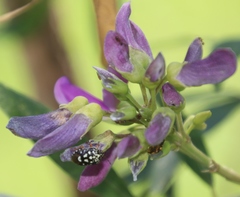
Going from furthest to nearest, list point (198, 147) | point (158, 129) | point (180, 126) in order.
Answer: point (198, 147) < point (180, 126) < point (158, 129)

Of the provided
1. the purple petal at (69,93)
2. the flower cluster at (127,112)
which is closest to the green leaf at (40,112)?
the purple petal at (69,93)

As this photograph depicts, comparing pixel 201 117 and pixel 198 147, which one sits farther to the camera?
pixel 198 147

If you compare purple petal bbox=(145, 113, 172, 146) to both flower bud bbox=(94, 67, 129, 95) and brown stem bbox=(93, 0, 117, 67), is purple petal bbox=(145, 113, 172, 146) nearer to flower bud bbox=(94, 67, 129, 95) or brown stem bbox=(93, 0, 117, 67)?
flower bud bbox=(94, 67, 129, 95)

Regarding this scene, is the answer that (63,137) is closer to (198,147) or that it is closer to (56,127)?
(56,127)

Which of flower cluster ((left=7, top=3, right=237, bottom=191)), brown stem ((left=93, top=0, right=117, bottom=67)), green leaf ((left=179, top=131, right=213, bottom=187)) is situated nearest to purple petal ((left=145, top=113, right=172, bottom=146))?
flower cluster ((left=7, top=3, right=237, bottom=191))

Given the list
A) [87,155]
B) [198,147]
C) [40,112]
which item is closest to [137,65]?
[87,155]

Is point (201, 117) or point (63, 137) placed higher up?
point (63, 137)

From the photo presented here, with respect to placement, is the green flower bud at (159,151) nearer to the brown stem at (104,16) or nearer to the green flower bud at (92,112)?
the green flower bud at (92,112)
